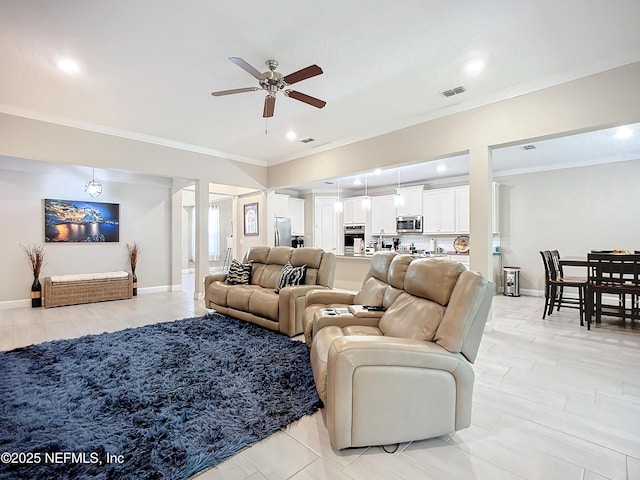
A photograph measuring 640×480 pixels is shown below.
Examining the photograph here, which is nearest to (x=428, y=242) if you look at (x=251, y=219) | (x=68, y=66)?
(x=251, y=219)

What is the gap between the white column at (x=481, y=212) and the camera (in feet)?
12.8

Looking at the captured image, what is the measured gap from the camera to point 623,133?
4.61 metres

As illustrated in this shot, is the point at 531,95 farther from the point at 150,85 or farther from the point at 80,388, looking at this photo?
the point at 80,388

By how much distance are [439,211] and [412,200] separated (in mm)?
754

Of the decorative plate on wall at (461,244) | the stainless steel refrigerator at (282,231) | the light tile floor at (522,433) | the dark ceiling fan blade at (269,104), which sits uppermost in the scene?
the dark ceiling fan blade at (269,104)

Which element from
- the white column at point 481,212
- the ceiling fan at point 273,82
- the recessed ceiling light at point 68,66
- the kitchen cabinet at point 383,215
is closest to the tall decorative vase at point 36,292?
the recessed ceiling light at point 68,66

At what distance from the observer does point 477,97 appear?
388 cm

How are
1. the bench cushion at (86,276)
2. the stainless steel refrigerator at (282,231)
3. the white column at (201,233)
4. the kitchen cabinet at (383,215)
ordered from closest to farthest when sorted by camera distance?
the bench cushion at (86,276) → the white column at (201,233) → the stainless steel refrigerator at (282,231) → the kitchen cabinet at (383,215)

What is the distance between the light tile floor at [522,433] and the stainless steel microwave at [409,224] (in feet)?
14.6

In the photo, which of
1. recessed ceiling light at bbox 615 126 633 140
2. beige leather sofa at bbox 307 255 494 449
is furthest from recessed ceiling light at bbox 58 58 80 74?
recessed ceiling light at bbox 615 126 633 140

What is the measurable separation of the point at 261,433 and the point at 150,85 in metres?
3.84

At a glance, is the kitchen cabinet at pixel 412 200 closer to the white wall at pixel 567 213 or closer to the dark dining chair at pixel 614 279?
the white wall at pixel 567 213

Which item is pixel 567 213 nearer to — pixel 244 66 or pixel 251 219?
pixel 244 66

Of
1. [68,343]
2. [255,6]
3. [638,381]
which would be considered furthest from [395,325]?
[68,343]
